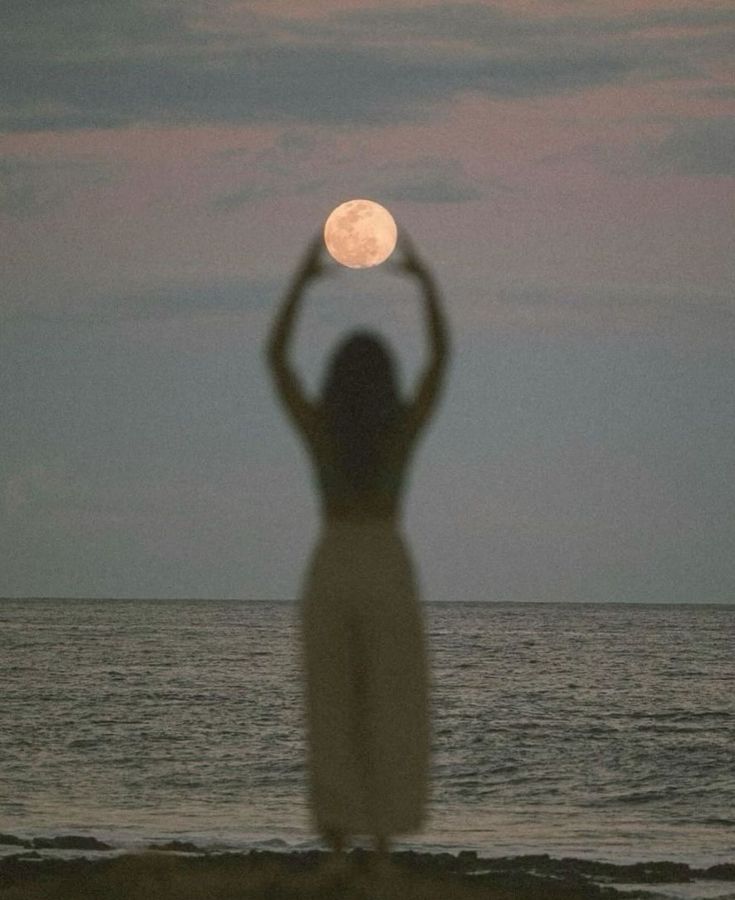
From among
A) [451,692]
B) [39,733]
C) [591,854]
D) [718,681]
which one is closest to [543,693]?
[451,692]

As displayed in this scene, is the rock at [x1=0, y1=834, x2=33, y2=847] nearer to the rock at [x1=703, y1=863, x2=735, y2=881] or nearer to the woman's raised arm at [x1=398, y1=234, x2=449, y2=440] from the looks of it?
the rock at [x1=703, y1=863, x2=735, y2=881]

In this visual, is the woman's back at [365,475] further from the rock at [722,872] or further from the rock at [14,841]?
the rock at [14,841]

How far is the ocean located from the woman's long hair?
665 millimetres

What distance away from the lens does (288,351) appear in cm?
559

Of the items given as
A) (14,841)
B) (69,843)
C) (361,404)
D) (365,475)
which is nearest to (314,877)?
(365,475)

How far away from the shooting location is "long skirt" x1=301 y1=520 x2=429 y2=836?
18.3 ft

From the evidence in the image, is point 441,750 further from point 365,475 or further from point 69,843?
point 365,475

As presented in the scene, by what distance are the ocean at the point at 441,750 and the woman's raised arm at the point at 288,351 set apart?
874 mm

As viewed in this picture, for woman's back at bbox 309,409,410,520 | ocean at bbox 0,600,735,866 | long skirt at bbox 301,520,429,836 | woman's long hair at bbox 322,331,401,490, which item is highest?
woman's long hair at bbox 322,331,401,490

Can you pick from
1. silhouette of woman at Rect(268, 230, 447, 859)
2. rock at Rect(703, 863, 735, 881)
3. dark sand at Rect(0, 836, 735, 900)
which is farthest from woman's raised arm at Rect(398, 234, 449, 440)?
rock at Rect(703, 863, 735, 881)

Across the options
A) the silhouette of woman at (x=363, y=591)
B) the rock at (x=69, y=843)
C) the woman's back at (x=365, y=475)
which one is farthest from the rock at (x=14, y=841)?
the woman's back at (x=365, y=475)

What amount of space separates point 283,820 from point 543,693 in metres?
32.1

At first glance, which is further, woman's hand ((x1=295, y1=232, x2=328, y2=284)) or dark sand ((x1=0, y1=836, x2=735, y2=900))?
dark sand ((x1=0, y1=836, x2=735, y2=900))

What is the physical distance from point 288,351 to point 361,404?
13.3 inches
